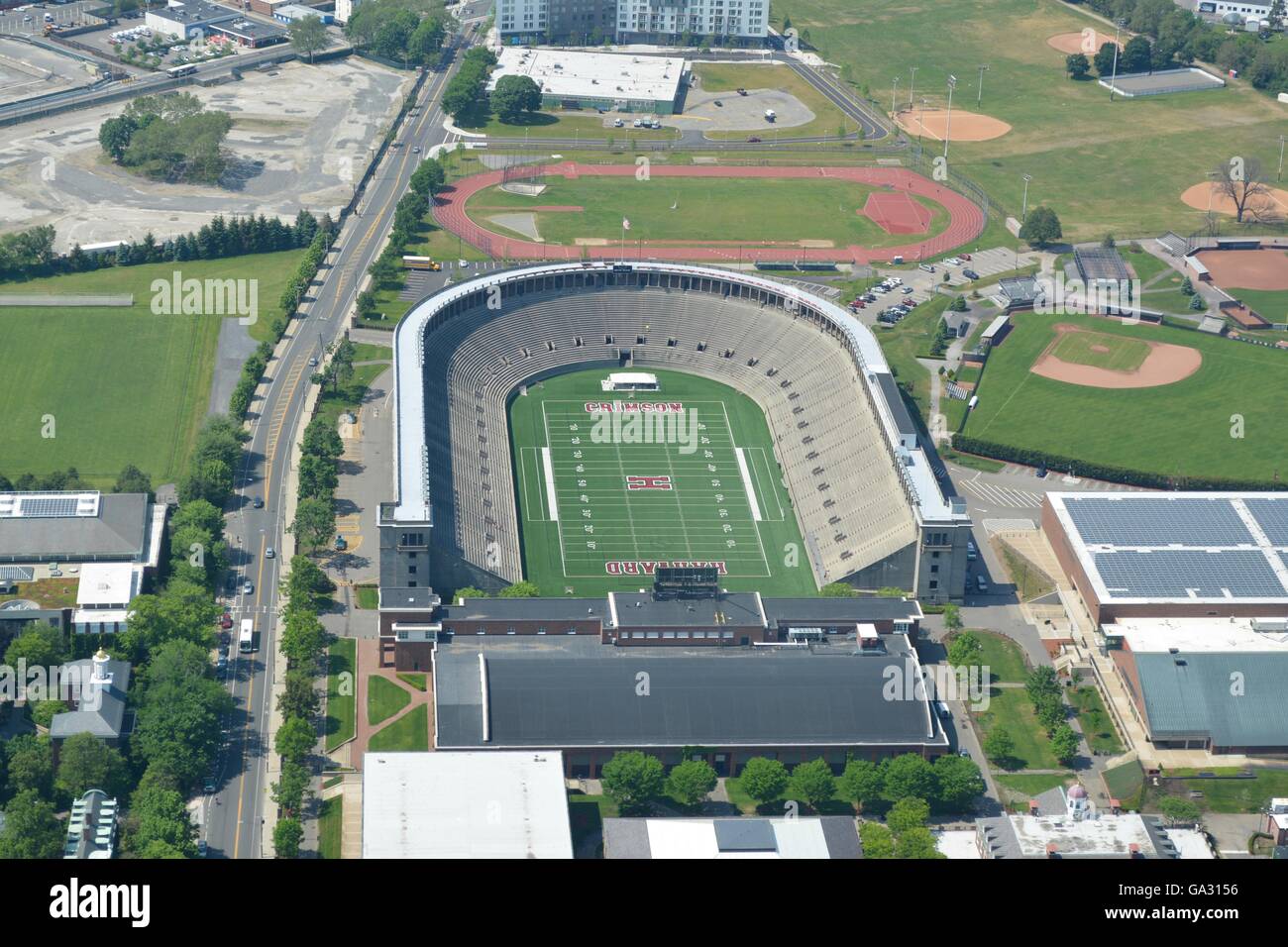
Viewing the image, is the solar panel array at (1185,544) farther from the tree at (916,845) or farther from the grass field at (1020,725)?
the tree at (916,845)

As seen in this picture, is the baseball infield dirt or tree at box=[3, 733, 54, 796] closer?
tree at box=[3, 733, 54, 796]

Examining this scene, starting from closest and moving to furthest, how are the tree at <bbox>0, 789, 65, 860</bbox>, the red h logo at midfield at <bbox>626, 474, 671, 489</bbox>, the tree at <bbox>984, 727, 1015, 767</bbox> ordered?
the tree at <bbox>0, 789, 65, 860</bbox>
the tree at <bbox>984, 727, 1015, 767</bbox>
the red h logo at midfield at <bbox>626, 474, 671, 489</bbox>

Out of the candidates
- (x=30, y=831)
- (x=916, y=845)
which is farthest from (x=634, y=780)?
(x=30, y=831)

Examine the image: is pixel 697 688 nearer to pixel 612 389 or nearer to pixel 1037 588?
pixel 1037 588

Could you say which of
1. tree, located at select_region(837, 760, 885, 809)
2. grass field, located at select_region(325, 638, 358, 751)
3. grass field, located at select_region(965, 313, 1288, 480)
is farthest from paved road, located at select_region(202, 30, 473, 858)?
grass field, located at select_region(965, 313, 1288, 480)

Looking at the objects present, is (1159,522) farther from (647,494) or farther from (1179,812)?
(647,494)

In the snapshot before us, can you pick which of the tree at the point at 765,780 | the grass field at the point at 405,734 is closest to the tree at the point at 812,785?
the tree at the point at 765,780

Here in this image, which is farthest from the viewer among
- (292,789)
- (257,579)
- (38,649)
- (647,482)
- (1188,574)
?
(647,482)

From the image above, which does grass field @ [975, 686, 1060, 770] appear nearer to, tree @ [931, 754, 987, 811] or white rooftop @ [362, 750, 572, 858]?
tree @ [931, 754, 987, 811]
